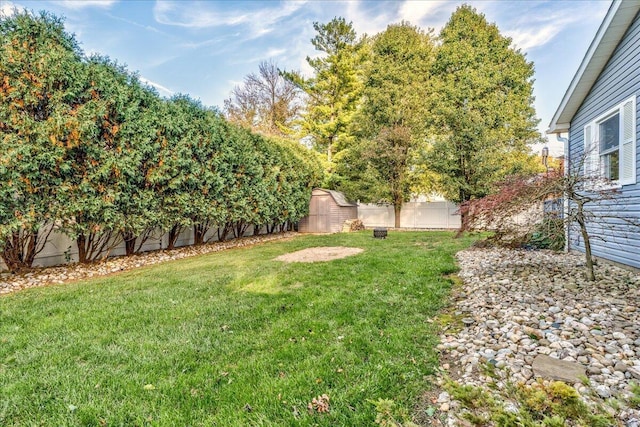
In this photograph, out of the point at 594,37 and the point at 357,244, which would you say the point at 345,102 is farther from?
the point at 594,37

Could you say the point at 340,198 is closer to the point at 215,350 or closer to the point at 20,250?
the point at 20,250

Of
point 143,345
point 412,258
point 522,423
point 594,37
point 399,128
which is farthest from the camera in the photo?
point 399,128

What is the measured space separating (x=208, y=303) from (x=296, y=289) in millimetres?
1306

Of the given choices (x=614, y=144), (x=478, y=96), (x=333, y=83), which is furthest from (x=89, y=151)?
(x=478, y=96)

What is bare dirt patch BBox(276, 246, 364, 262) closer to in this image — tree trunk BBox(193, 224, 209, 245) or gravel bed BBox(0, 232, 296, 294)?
gravel bed BBox(0, 232, 296, 294)

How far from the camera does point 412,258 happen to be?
695 centimetres

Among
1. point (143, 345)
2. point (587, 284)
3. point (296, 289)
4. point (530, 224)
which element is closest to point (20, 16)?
point (143, 345)

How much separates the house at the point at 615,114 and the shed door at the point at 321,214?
401 inches

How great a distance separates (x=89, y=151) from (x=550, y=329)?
Result: 791 centimetres

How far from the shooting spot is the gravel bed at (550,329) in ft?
7.34

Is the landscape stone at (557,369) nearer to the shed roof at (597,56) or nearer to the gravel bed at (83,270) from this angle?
the shed roof at (597,56)

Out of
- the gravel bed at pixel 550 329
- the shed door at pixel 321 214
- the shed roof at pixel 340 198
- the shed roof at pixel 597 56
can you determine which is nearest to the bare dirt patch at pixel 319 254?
the gravel bed at pixel 550 329

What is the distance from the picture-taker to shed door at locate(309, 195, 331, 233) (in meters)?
15.5

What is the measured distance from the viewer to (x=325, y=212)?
51.1 feet
